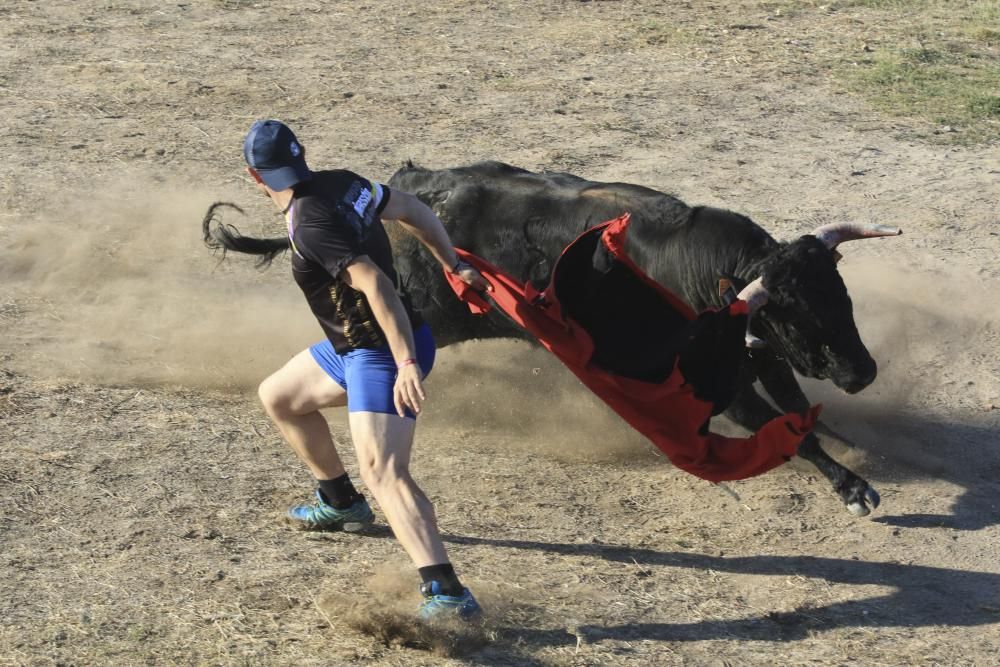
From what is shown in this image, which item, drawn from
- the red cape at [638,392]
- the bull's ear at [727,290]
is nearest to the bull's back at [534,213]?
the bull's ear at [727,290]

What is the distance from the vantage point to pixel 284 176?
191 inches

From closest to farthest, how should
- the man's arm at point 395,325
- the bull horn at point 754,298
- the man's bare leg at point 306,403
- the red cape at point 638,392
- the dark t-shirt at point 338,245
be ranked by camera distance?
the man's arm at point 395,325 → the dark t-shirt at point 338,245 → the man's bare leg at point 306,403 → the red cape at point 638,392 → the bull horn at point 754,298

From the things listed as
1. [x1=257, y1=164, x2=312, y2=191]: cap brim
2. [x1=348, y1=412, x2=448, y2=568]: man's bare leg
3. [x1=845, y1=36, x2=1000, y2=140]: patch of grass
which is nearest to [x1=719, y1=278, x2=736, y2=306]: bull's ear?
[x1=348, y1=412, x2=448, y2=568]: man's bare leg

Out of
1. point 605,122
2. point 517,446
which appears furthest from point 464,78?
point 517,446

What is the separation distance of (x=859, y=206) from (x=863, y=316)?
204 centimetres

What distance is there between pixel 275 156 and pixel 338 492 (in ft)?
5.12

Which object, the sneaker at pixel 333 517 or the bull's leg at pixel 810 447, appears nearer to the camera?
the sneaker at pixel 333 517

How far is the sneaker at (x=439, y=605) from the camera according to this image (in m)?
4.86

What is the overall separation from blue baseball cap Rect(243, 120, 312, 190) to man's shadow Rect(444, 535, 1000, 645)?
5.95ft

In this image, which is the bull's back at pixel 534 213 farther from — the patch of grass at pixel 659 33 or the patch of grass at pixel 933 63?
the patch of grass at pixel 659 33

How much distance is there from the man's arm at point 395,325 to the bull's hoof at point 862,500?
2541 mm

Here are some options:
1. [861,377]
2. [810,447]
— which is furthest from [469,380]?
[861,377]

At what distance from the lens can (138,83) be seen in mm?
12336

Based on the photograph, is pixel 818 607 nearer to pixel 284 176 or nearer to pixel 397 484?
pixel 397 484
